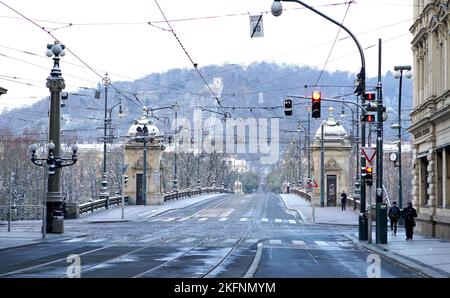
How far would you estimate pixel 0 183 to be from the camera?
8394 cm

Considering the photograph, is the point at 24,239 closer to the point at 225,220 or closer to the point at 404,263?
the point at 404,263

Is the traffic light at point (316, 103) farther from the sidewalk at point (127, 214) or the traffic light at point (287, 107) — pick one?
the sidewalk at point (127, 214)

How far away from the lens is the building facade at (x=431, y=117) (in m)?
34.6

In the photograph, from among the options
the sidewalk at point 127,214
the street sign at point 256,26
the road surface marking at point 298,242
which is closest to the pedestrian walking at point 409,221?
the road surface marking at point 298,242

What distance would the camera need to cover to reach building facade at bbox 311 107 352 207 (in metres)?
72.0

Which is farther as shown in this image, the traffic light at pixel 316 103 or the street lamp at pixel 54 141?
the street lamp at pixel 54 141

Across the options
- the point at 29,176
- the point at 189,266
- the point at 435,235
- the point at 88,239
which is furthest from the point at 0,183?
the point at 189,266

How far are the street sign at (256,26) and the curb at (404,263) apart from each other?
9098mm

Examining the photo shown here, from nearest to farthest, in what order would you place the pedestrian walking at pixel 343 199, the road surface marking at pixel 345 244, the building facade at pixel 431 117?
the road surface marking at pixel 345 244 → the building facade at pixel 431 117 → the pedestrian walking at pixel 343 199

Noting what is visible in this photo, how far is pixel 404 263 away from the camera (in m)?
22.5

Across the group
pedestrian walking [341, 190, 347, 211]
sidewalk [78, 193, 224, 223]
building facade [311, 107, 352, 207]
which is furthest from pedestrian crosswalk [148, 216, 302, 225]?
building facade [311, 107, 352, 207]
